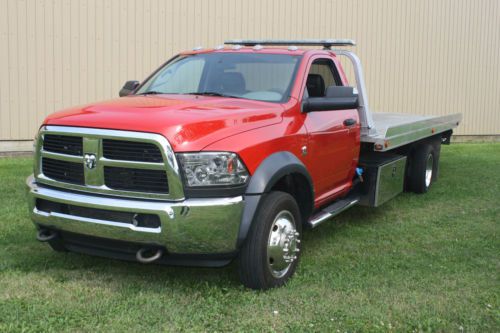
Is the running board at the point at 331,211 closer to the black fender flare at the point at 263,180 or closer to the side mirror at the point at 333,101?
the black fender flare at the point at 263,180

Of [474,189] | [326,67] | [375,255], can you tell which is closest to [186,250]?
[375,255]

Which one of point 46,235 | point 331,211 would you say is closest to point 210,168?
point 46,235

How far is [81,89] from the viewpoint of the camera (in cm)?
1138

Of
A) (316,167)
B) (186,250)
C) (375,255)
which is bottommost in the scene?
(375,255)

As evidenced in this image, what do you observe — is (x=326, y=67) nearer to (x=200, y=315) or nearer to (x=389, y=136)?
(x=389, y=136)

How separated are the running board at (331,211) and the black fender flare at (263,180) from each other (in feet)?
2.41

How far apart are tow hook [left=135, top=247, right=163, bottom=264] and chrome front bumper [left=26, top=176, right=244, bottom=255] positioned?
9 centimetres

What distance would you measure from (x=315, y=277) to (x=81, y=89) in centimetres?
801

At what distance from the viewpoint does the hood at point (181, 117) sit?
395cm

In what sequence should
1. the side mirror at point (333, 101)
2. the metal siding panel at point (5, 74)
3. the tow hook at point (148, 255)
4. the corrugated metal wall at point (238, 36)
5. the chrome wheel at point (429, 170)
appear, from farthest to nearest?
the corrugated metal wall at point (238, 36) → the metal siding panel at point (5, 74) → the chrome wheel at point (429, 170) → the side mirror at point (333, 101) → the tow hook at point (148, 255)

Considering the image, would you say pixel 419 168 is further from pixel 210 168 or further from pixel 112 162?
pixel 112 162

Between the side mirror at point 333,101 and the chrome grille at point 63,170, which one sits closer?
the chrome grille at point 63,170

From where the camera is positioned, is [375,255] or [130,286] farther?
[375,255]

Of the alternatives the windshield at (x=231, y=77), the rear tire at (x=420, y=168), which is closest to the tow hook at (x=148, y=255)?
the windshield at (x=231, y=77)
